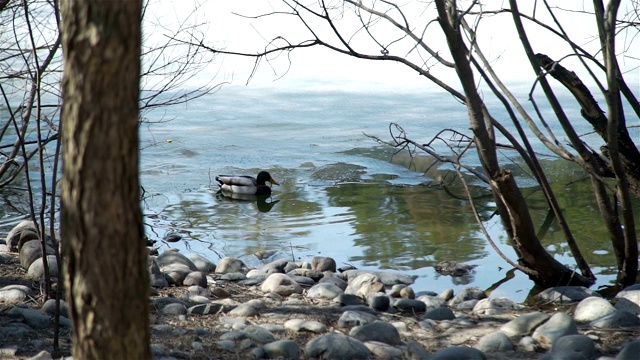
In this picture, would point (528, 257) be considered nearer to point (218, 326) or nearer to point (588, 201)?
point (218, 326)

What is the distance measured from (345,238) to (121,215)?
590 cm

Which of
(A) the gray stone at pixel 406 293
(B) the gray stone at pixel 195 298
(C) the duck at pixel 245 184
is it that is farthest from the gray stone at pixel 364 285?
(C) the duck at pixel 245 184

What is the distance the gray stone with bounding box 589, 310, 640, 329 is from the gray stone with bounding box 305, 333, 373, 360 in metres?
1.59

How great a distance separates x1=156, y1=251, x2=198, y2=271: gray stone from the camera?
6.32 metres

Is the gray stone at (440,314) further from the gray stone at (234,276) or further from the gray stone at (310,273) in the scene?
the gray stone at (234,276)

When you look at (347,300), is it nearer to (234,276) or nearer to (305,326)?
(305,326)

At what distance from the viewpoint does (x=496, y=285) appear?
643 cm

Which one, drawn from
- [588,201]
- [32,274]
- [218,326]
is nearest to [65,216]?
[218,326]

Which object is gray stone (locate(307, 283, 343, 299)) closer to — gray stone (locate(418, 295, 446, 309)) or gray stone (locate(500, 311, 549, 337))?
gray stone (locate(418, 295, 446, 309))

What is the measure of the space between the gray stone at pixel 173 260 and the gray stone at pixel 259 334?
2179mm

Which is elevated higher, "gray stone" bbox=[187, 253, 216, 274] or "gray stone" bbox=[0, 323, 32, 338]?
"gray stone" bbox=[0, 323, 32, 338]

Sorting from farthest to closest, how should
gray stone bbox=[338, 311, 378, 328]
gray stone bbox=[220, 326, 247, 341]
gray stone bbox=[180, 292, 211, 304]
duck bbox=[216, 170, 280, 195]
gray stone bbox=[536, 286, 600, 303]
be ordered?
duck bbox=[216, 170, 280, 195]
gray stone bbox=[536, 286, 600, 303]
gray stone bbox=[180, 292, 211, 304]
gray stone bbox=[338, 311, 378, 328]
gray stone bbox=[220, 326, 247, 341]

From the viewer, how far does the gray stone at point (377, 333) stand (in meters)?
4.25

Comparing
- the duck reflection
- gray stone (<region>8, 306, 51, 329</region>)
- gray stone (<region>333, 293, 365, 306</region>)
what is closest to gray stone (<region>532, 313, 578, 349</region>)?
gray stone (<region>333, 293, 365, 306</region>)
